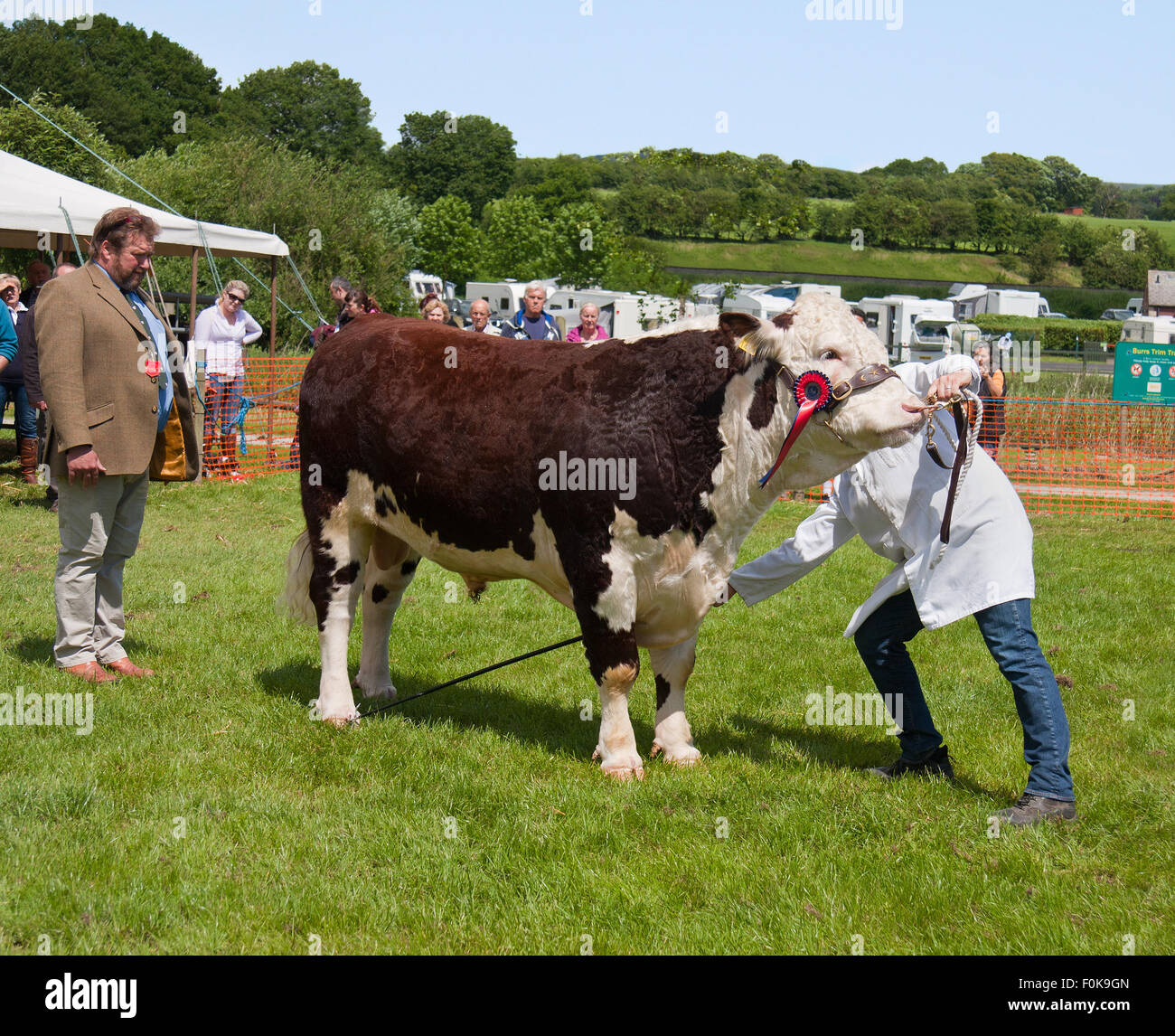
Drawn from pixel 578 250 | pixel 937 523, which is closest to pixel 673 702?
pixel 937 523

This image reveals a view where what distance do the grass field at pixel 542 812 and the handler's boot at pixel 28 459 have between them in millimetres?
5996

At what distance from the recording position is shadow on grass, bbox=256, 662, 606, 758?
20.1 ft

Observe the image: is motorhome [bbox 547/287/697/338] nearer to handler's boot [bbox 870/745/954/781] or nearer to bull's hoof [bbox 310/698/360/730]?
bull's hoof [bbox 310/698/360/730]

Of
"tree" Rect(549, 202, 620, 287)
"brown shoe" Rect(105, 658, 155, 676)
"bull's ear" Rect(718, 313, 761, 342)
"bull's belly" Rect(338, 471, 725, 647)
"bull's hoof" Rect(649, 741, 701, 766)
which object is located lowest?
"bull's hoof" Rect(649, 741, 701, 766)

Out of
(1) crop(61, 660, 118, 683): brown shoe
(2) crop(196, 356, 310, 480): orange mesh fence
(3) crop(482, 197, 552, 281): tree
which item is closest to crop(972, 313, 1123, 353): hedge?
(3) crop(482, 197, 552, 281): tree

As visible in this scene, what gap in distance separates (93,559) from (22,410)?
840 centimetres

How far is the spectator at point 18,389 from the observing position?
12797 millimetres

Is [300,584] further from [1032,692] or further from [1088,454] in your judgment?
[1088,454]

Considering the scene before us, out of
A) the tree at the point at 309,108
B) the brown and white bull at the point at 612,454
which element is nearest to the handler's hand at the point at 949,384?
the brown and white bull at the point at 612,454

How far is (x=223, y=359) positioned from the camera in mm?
14555

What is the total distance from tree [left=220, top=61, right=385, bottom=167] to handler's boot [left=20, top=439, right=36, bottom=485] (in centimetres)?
6430

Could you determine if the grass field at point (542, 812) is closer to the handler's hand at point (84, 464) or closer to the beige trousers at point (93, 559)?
the beige trousers at point (93, 559)

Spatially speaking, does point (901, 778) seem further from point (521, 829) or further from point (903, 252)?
point (903, 252)

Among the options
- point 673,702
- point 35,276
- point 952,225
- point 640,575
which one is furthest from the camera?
point 952,225
